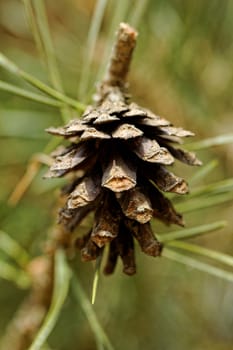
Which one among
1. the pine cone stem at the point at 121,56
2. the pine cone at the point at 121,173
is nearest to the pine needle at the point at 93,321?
the pine cone at the point at 121,173

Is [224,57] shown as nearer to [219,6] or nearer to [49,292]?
[219,6]

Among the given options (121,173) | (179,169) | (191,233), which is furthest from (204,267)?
(179,169)

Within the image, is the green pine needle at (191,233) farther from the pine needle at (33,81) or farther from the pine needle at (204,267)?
the pine needle at (33,81)

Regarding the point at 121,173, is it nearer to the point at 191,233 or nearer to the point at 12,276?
the point at 191,233

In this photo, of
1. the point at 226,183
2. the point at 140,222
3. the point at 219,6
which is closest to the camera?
the point at 140,222

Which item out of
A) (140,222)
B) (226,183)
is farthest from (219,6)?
(140,222)

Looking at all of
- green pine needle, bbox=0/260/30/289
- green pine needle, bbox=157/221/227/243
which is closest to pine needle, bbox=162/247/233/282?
green pine needle, bbox=157/221/227/243
